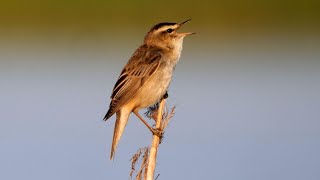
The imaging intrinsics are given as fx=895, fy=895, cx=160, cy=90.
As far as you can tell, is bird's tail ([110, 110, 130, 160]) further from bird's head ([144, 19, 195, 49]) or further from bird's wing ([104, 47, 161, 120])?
bird's head ([144, 19, 195, 49])

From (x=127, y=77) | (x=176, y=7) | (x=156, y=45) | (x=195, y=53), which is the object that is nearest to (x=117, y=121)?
(x=127, y=77)

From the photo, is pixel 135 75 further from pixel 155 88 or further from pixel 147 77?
pixel 155 88

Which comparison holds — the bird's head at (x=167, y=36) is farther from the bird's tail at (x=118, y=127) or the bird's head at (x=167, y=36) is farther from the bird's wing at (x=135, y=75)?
the bird's tail at (x=118, y=127)

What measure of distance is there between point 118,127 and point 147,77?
2.35ft

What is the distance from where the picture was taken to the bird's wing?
7.02 meters

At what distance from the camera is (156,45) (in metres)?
7.48

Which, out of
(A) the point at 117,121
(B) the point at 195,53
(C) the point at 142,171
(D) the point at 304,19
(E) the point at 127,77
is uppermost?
(D) the point at 304,19

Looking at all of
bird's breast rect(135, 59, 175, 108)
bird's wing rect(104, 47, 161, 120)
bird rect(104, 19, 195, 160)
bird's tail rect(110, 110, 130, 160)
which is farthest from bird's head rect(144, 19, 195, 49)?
bird's tail rect(110, 110, 130, 160)

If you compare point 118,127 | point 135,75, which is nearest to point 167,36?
point 135,75

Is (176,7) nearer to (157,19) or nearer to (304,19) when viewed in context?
(157,19)

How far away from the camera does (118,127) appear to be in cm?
655

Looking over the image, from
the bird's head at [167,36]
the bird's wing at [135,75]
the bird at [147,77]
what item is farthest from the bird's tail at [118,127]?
the bird's head at [167,36]

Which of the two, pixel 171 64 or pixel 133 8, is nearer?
pixel 171 64

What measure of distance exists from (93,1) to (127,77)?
8.65 m
